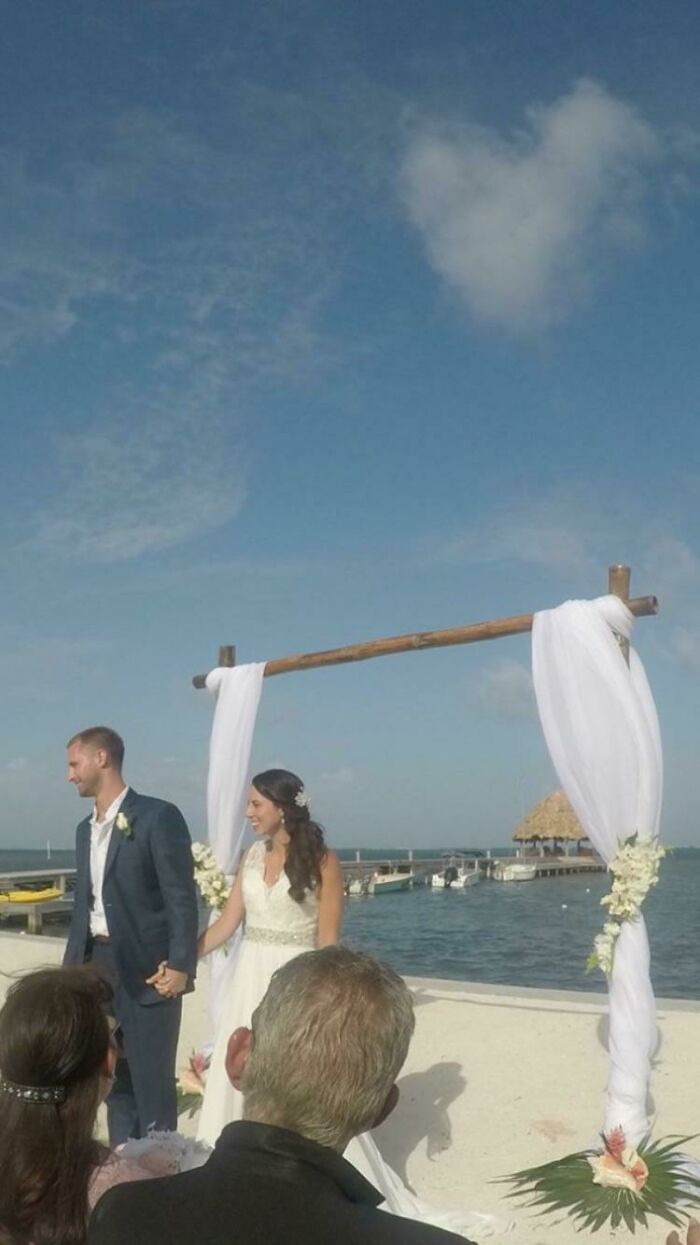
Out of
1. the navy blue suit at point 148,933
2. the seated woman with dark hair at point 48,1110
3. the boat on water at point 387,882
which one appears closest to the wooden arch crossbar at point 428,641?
the navy blue suit at point 148,933

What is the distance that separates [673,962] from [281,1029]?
115ft

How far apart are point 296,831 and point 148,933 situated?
853mm

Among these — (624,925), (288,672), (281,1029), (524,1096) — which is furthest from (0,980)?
(281,1029)

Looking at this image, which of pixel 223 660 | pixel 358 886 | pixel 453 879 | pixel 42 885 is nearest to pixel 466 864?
pixel 453 879

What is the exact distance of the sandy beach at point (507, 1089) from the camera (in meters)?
5.76

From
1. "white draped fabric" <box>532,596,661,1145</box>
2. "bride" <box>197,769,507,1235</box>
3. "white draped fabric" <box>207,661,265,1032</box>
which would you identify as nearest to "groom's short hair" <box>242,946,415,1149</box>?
"bride" <box>197,769,507,1235</box>

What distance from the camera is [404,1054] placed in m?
1.86

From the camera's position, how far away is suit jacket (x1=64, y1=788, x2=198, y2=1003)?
5230 mm

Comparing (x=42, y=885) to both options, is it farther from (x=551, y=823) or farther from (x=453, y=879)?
(x=551, y=823)

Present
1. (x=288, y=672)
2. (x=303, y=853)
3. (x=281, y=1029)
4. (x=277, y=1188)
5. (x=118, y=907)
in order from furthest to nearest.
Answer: (x=288, y=672) < (x=303, y=853) < (x=118, y=907) < (x=281, y=1029) < (x=277, y=1188)

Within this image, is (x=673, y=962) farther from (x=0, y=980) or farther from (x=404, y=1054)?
(x=404, y=1054)

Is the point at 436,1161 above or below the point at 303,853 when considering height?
below

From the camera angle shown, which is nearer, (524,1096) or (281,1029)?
(281,1029)

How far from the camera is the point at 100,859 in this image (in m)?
5.41
